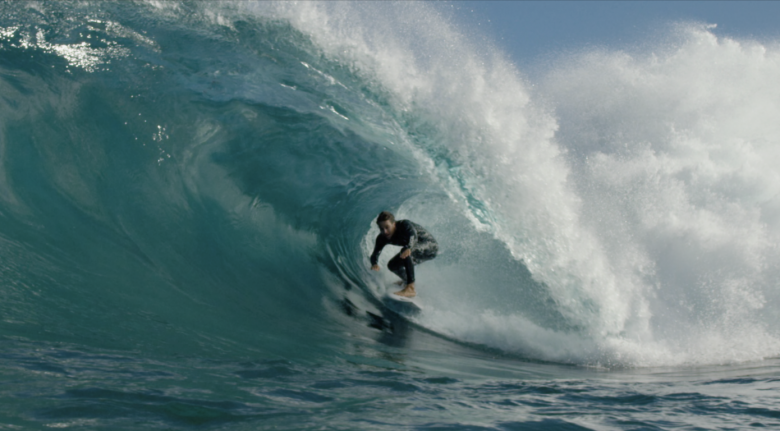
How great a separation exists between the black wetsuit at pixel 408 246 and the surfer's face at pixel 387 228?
47mm

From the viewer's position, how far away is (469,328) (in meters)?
6.28

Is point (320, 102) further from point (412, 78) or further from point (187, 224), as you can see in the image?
point (187, 224)

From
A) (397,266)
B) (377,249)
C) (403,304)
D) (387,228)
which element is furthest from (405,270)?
(387,228)

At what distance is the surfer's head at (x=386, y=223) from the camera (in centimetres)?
637

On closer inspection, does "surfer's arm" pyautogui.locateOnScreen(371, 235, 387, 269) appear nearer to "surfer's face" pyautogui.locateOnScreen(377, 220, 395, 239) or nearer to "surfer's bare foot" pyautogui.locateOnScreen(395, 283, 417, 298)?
"surfer's face" pyautogui.locateOnScreen(377, 220, 395, 239)

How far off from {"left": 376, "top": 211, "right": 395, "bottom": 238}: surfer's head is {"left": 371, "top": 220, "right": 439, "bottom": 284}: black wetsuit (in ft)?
0.22

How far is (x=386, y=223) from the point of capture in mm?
6387

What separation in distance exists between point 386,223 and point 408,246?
37 cm

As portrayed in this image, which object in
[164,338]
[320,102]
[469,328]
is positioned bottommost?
[164,338]

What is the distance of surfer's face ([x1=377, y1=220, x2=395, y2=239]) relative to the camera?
639cm

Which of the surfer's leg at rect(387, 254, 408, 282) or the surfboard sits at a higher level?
the surfer's leg at rect(387, 254, 408, 282)

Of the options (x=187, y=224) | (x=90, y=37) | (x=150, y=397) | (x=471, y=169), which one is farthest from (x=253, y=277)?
(x=90, y=37)

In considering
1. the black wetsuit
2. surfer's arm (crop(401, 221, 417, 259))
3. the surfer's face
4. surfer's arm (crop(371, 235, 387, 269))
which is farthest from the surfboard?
the surfer's face

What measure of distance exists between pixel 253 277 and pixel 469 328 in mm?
2563
